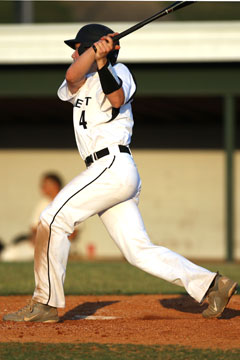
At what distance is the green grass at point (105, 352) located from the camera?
3.50m

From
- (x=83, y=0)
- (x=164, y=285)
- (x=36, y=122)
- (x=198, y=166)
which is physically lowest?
(x=164, y=285)

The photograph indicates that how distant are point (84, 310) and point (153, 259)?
119 cm

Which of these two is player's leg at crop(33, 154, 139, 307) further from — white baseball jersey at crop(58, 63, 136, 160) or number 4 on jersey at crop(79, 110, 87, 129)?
number 4 on jersey at crop(79, 110, 87, 129)

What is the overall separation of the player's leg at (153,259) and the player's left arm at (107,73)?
706mm

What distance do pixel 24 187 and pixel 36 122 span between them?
1.26m

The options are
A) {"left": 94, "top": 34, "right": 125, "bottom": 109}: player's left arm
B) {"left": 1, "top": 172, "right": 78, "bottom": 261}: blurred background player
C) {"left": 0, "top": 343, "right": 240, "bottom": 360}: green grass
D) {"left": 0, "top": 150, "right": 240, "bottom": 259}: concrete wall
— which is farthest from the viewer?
{"left": 0, "top": 150, "right": 240, "bottom": 259}: concrete wall

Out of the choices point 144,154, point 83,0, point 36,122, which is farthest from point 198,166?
point 83,0

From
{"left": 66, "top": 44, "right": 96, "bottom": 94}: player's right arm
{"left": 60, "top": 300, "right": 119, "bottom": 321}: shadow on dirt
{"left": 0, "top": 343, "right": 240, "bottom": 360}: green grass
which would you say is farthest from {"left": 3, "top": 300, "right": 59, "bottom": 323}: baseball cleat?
{"left": 66, "top": 44, "right": 96, "bottom": 94}: player's right arm

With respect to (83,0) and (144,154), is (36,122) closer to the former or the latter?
(144,154)

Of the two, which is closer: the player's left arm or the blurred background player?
the player's left arm

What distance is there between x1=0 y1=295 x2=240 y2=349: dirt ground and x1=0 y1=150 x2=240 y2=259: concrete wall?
787cm

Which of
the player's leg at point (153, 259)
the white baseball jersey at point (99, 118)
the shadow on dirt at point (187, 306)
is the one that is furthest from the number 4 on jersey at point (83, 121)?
the shadow on dirt at point (187, 306)

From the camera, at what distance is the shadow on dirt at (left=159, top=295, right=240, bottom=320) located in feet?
16.7

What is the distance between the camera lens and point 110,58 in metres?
4.55
